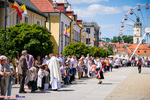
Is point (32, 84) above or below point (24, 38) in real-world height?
below

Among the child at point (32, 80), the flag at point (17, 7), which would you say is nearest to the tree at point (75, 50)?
the flag at point (17, 7)

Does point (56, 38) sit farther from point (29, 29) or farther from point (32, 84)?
point (32, 84)

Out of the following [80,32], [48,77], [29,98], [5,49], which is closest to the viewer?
[29,98]

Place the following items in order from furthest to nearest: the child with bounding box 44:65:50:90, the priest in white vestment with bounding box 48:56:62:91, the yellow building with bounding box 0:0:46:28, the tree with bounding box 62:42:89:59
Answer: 1. the tree with bounding box 62:42:89:59
2. the yellow building with bounding box 0:0:46:28
3. the child with bounding box 44:65:50:90
4. the priest in white vestment with bounding box 48:56:62:91

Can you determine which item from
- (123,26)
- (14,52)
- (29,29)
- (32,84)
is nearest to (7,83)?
(32,84)

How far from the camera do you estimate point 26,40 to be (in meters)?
17.4

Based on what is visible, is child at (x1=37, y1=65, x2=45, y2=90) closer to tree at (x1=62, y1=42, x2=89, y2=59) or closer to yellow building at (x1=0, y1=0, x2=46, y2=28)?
yellow building at (x1=0, y1=0, x2=46, y2=28)

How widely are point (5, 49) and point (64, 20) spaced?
2612 cm

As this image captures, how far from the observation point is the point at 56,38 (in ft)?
127

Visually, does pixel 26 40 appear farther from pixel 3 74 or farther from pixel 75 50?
pixel 75 50

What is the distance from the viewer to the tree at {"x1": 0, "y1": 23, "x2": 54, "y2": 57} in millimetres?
16731

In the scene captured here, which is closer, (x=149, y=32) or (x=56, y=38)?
(x=56, y=38)

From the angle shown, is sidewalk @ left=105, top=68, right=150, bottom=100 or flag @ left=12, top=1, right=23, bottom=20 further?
flag @ left=12, top=1, right=23, bottom=20

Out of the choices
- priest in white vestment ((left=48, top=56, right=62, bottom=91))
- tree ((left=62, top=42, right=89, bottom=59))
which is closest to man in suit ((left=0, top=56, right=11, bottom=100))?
priest in white vestment ((left=48, top=56, right=62, bottom=91))
